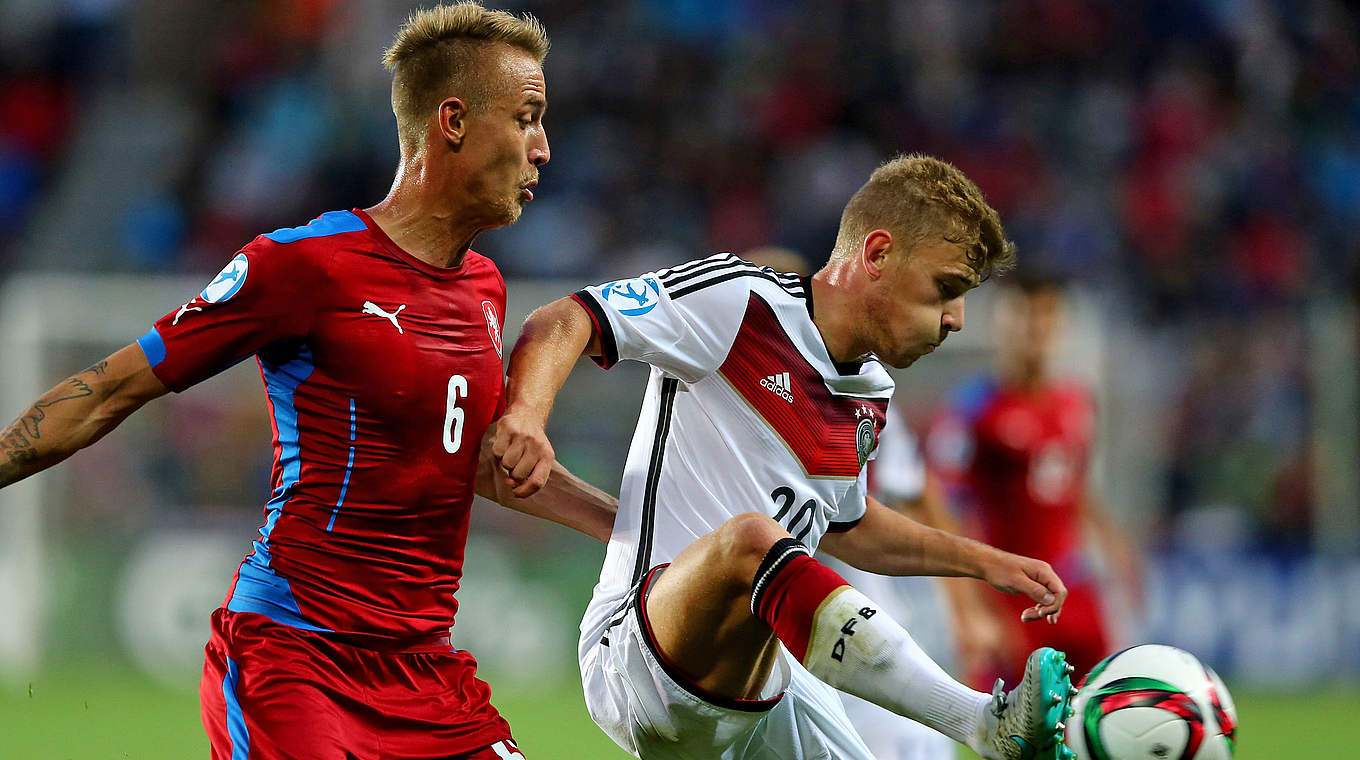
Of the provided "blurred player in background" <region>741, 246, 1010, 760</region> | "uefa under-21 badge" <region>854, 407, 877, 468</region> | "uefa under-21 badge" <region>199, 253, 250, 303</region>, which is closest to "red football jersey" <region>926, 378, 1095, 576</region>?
"blurred player in background" <region>741, 246, 1010, 760</region>

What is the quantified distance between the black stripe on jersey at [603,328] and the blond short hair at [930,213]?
78 centimetres

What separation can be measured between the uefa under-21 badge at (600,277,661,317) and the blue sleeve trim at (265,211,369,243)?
62 cm

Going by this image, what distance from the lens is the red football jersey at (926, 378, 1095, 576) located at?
7.29 metres

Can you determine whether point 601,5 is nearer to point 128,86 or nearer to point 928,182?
point 128,86

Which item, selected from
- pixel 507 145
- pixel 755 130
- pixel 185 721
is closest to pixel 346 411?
pixel 507 145

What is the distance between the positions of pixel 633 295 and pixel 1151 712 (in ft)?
5.25

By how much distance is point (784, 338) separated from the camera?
420 cm

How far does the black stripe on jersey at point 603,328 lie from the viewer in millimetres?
3881

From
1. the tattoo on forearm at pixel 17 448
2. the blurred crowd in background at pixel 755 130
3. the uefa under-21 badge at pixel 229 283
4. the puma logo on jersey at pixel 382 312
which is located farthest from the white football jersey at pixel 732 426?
the blurred crowd in background at pixel 755 130

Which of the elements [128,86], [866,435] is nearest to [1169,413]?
[866,435]

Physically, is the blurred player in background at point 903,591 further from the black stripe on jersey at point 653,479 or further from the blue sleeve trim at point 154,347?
the blue sleeve trim at point 154,347

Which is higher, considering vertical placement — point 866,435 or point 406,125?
point 406,125

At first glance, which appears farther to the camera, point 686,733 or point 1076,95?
point 1076,95

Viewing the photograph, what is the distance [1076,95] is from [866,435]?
39.1 feet
